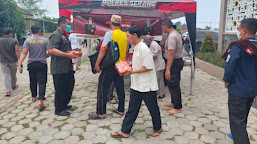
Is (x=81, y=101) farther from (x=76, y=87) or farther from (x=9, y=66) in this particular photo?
(x=9, y=66)

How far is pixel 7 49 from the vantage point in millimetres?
5332

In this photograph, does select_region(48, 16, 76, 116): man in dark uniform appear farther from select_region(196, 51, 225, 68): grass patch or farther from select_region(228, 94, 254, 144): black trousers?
select_region(196, 51, 225, 68): grass patch

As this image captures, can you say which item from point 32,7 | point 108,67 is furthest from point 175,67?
point 32,7

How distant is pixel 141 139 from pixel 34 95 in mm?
3045

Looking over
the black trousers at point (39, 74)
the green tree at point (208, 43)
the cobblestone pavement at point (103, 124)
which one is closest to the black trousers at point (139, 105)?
the cobblestone pavement at point (103, 124)

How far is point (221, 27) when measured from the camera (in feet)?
32.3

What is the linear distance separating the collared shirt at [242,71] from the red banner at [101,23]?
325cm

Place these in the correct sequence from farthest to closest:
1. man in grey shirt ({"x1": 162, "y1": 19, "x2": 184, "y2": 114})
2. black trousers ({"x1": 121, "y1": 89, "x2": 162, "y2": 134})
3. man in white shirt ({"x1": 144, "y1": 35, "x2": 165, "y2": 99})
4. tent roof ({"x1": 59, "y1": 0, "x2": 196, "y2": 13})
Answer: tent roof ({"x1": 59, "y1": 0, "x2": 196, "y2": 13})
man in white shirt ({"x1": 144, "y1": 35, "x2": 165, "y2": 99})
man in grey shirt ({"x1": 162, "y1": 19, "x2": 184, "y2": 114})
black trousers ({"x1": 121, "y1": 89, "x2": 162, "y2": 134})

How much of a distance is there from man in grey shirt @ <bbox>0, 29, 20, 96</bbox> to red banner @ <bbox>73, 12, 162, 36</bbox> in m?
1.68

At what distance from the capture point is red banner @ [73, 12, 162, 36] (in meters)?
5.47

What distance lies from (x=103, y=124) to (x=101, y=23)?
3076mm

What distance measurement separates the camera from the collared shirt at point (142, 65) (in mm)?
2859

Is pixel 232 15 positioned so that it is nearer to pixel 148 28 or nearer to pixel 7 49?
pixel 148 28

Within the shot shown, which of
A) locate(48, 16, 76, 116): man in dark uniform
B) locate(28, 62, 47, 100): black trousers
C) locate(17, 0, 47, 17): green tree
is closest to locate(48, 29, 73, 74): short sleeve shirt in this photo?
locate(48, 16, 76, 116): man in dark uniform
